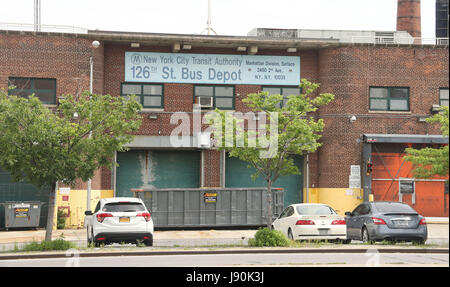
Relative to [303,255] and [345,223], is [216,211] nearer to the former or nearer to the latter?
[345,223]

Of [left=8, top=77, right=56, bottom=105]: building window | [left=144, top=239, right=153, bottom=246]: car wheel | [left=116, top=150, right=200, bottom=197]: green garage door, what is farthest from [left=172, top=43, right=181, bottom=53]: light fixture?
[left=144, top=239, right=153, bottom=246]: car wheel

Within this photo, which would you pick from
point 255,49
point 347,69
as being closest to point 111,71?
point 255,49

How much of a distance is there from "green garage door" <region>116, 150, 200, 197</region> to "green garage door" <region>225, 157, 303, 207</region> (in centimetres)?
168

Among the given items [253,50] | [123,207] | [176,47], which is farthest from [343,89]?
[123,207]

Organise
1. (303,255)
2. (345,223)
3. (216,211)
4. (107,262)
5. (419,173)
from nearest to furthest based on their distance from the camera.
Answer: (107,262) → (303,255) → (419,173) → (345,223) → (216,211)

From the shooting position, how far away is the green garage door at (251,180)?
36469 millimetres

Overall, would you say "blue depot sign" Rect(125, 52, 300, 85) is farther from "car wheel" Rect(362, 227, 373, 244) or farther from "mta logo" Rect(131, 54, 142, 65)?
"car wheel" Rect(362, 227, 373, 244)

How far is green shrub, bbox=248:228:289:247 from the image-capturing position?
2070 centimetres

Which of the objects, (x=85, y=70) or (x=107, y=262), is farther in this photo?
(x=85, y=70)

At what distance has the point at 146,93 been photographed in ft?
116

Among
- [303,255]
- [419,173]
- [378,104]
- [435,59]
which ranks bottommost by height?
[303,255]

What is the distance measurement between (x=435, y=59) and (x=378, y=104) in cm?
375

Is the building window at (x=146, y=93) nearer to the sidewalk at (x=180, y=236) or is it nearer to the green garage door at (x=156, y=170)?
the green garage door at (x=156, y=170)

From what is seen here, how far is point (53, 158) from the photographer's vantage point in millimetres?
20609
